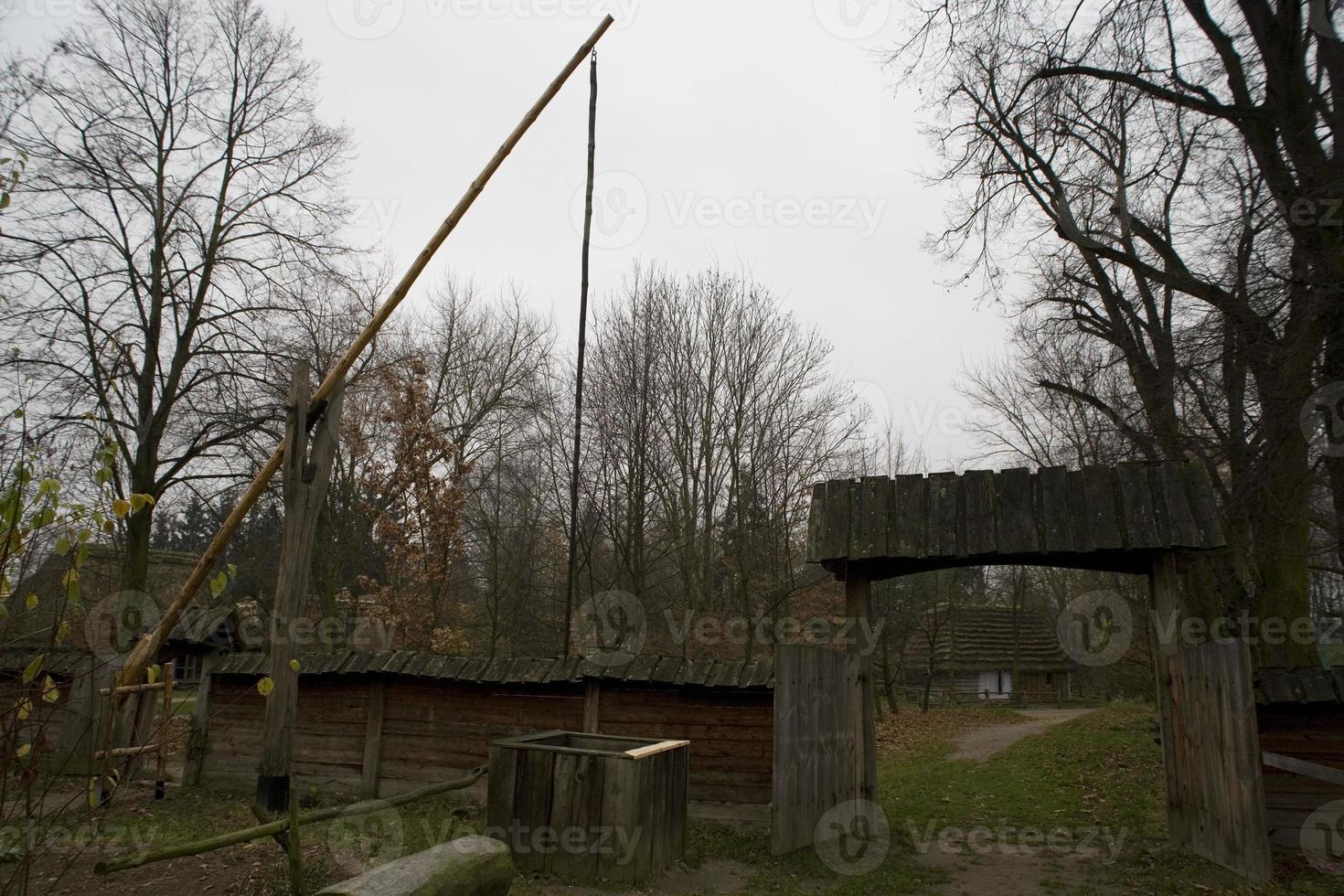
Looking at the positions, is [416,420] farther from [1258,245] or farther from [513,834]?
[1258,245]

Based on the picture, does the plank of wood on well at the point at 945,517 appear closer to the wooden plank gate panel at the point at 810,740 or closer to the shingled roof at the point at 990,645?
the wooden plank gate panel at the point at 810,740

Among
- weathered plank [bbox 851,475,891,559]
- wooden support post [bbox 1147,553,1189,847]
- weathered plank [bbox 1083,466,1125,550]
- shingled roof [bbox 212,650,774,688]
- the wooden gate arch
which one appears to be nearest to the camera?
the wooden gate arch

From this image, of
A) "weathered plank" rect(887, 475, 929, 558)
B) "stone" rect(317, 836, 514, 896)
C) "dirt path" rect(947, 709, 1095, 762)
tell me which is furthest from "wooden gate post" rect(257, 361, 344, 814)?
"dirt path" rect(947, 709, 1095, 762)

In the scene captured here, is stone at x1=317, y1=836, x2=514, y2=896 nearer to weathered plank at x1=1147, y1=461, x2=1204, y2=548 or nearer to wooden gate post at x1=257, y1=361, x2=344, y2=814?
wooden gate post at x1=257, y1=361, x2=344, y2=814

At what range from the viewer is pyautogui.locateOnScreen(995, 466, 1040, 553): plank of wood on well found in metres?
8.21

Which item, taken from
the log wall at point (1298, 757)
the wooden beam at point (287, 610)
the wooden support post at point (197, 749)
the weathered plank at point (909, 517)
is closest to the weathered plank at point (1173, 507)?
the log wall at point (1298, 757)

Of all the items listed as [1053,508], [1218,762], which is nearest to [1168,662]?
[1218,762]

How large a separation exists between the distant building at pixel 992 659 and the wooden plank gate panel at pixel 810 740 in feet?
95.3

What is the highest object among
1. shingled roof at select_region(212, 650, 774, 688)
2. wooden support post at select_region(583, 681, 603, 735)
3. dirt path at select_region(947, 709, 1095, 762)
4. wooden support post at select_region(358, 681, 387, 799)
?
shingled roof at select_region(212, 650, 774, 688)

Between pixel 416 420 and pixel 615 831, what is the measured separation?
13.9 m

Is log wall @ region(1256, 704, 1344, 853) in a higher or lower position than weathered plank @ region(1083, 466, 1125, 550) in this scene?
lower

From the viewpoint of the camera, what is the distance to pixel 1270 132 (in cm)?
1032

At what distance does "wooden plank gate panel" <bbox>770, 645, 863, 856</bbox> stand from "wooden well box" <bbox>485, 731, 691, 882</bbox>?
1023mm

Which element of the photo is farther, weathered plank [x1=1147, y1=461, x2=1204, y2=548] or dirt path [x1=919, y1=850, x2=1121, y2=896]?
weathered plank [x1=1147, y1=461, x2=1204, y2=548]
